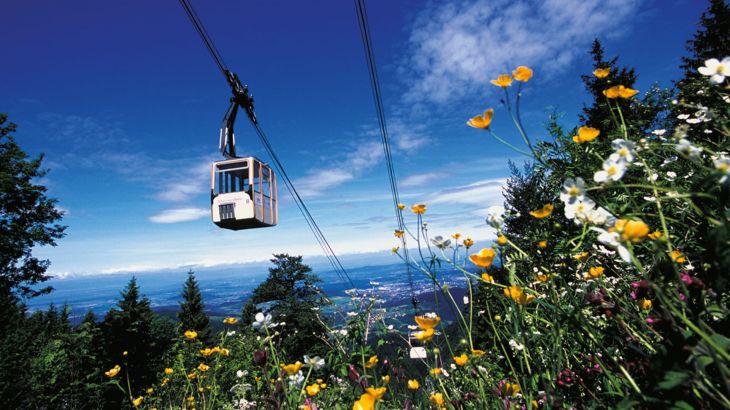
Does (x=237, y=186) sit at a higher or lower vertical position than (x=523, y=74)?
higher

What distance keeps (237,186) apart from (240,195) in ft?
2.43

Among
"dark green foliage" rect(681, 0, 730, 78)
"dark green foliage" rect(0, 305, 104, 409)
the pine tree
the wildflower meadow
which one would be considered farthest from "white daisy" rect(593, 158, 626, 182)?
the pine tree

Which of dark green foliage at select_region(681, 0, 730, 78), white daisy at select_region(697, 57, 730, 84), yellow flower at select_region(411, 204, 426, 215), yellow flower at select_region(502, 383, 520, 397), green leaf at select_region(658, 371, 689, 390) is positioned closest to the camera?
green leaf at select_region(658, 371, 689, 390)

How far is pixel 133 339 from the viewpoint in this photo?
16.9 metres

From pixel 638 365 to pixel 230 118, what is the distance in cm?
863

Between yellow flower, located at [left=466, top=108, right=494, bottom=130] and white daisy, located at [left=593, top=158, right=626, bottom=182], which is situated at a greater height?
yellow flower, located at [left=466, top=108, right=494, bottom=130]

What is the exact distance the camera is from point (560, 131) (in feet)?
6.97

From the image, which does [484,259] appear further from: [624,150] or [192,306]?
[192,306]

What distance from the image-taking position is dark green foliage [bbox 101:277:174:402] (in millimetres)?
16250

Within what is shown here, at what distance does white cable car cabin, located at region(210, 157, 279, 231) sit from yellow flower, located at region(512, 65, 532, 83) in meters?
6.70

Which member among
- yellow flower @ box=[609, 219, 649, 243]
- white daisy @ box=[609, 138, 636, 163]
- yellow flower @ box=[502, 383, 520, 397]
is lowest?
yellow flower @ box=[502, 383, 520, 397]

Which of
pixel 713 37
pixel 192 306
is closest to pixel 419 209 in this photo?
pixel 713 37

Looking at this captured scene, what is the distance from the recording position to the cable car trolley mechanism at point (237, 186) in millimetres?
7102

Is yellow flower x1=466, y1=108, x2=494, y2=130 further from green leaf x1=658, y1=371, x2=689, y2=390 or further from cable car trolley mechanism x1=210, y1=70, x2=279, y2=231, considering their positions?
cable car trolley mechanism x1=210, y1=70, x2=279, y2=231
